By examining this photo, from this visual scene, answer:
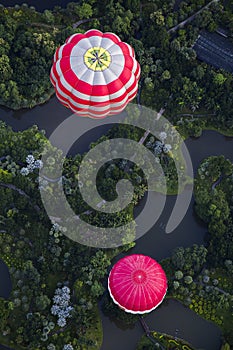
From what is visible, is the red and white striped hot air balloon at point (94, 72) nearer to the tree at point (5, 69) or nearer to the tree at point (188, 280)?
the tree at point (5, 69)

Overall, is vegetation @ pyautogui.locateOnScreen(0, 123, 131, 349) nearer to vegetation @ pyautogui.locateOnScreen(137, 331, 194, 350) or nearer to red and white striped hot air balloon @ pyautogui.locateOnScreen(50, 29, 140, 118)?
vegetation @ pyautogui.locateOnScreen(137, 331, 194, 350)

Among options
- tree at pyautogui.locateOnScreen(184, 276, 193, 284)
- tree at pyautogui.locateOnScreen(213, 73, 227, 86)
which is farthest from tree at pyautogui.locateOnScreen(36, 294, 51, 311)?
tree at pyautogui.locateOnScreen(213, 73, 227, 86)

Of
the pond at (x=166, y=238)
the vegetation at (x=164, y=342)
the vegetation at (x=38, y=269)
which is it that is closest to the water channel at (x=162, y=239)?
the pond at (x=166, y=238)

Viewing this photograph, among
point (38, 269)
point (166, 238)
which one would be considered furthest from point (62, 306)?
point (166, 238)

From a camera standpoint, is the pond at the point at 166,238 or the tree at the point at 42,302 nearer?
the tree at the point at 42,302

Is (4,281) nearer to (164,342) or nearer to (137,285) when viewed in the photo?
(137,285)

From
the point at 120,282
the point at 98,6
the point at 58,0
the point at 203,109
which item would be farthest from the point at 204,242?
the point at 58,0
